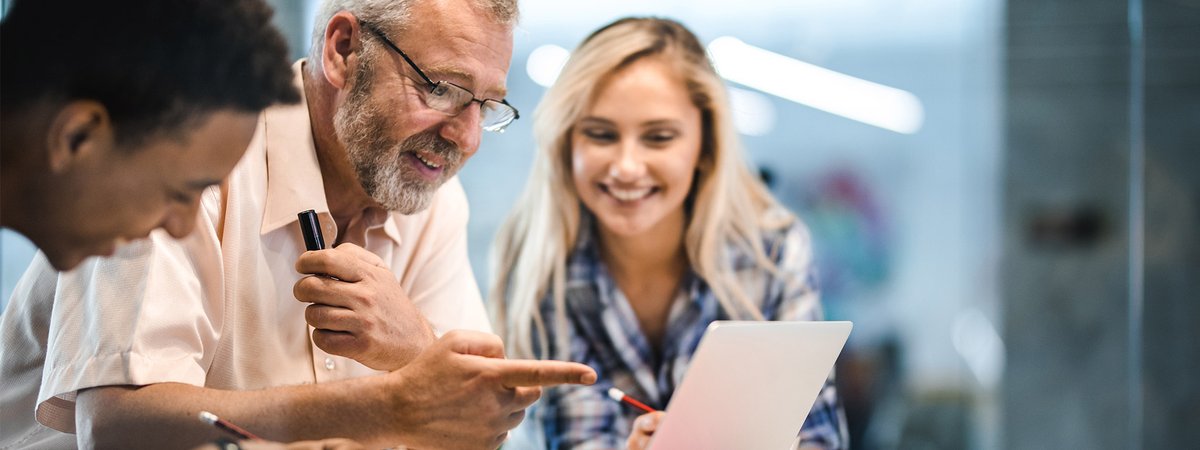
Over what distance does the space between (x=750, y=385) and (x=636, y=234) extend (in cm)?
130

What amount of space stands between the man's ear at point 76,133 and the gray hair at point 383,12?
82 cm

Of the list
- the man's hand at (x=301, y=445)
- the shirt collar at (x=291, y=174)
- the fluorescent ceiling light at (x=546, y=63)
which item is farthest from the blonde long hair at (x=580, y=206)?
the man's hand at (x=301, y=445)

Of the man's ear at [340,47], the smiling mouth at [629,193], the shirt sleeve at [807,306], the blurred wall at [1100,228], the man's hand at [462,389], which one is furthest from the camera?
the blurred wall at [1100,228]

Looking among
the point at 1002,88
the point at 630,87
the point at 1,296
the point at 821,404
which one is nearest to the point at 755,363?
the point at 821,404

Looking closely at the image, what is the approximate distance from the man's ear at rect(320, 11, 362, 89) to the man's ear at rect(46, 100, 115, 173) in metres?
0.81

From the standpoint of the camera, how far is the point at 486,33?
1.76m

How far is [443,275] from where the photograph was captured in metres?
2.01

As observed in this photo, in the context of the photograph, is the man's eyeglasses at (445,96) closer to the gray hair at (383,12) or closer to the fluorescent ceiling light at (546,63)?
the gray hair at (383,12)

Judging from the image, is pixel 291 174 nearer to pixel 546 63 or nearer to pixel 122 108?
pixel 122 108

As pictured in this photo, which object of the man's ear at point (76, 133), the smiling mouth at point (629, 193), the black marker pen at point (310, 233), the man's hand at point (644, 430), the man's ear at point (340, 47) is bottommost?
the man's hand at point (644, 430)

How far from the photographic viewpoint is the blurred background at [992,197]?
137 inches

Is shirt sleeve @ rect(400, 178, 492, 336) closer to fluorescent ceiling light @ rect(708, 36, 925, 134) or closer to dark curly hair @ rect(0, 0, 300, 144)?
dark curly hair @ rect(0, 0, 300, 144)

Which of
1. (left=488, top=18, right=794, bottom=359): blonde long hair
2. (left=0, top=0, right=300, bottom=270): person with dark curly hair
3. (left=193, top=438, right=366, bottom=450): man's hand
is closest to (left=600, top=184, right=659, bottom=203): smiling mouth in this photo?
(left=488, top=18, right=794, bottom=359): blonde long hair

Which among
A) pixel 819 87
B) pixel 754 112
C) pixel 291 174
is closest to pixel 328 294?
pixel 291 174
